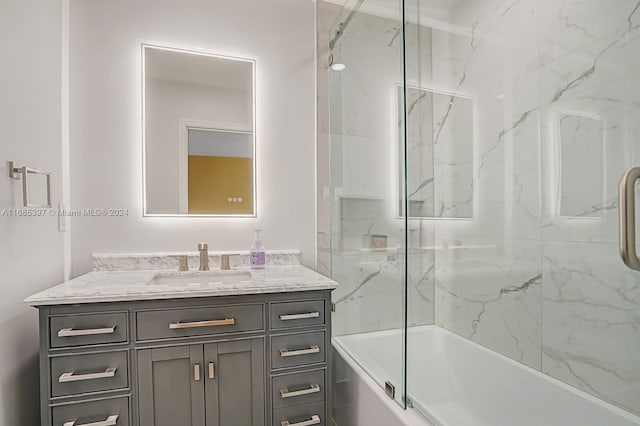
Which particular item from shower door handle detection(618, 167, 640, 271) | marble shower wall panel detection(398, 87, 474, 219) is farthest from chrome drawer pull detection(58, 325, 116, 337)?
shower door handle detection(618, 167, 640, 271)

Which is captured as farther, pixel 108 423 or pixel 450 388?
pixel 450 388

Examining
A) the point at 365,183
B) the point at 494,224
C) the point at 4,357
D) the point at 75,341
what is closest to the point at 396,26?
the point at 365,183

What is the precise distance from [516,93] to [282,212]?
1.32m

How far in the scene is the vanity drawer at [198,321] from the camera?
1329 mm

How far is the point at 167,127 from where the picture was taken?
6.20ft

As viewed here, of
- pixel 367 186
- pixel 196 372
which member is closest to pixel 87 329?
pixel 196 372

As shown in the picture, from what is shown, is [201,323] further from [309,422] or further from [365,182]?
[365,182]

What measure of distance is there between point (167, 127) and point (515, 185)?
5.77ft

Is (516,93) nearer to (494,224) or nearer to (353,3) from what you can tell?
(494,224)

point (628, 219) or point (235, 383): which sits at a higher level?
point (628, 219)

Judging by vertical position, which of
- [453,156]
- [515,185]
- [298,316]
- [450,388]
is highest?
[453,156]

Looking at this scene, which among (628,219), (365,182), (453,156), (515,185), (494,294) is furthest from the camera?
(453,156)

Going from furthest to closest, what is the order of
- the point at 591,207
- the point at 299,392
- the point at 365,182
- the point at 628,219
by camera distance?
the point at 365,182 < the point at 299,392 < the point at 591,207 < the point at 628,219

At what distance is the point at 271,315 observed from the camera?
147 centimetres
